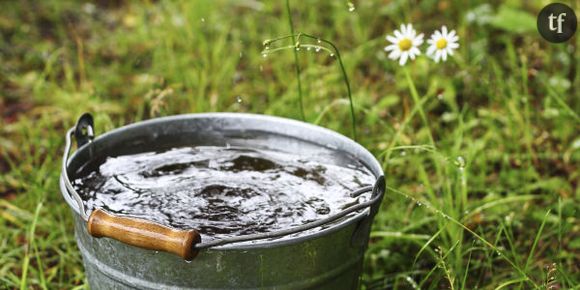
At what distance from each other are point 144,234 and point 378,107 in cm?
185

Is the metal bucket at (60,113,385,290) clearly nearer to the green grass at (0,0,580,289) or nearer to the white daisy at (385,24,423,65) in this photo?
the green grass at (0,0,580,289)

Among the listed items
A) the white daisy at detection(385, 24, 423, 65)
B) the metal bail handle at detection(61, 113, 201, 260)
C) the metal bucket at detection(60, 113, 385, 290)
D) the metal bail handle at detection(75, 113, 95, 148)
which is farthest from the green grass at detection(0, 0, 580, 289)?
the metal bail handle at detection(61, 113, 201, 260)

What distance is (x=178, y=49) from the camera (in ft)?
13.2

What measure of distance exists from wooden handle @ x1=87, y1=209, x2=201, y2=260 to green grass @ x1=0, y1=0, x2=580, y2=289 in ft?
2.37

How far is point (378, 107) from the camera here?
126 inches

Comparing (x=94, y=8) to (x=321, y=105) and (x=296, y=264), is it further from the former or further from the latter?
(x=296, y=264)

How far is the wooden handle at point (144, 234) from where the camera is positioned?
148 cm

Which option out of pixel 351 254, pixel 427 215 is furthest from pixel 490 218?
pixel 351 254

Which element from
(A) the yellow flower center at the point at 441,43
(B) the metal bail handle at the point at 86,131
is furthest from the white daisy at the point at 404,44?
(B) the metal bail handle at the point at 86,131

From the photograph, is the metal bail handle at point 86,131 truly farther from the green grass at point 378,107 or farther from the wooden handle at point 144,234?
the wooden handle at point 144,234

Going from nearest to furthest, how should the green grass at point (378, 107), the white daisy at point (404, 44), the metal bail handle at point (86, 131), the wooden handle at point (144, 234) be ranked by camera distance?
the wooden handle at point (144, 234) < the metal bail handle at point (86, 131) < the white daisy at point (404, 44) < the green grass at point (378, 107)

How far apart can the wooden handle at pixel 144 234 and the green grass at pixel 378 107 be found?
72cm

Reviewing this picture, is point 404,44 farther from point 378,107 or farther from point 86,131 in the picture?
point 86,131

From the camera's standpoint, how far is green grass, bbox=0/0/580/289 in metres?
2.47
